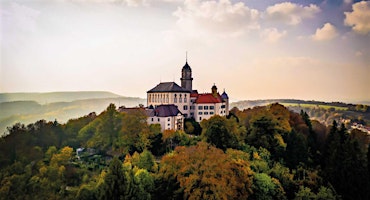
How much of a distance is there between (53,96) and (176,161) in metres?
5.84

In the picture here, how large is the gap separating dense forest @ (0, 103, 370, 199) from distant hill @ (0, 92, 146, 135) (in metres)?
0.36

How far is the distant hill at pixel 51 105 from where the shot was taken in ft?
28.2

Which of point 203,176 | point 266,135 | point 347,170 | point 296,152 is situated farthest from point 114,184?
point 347,170

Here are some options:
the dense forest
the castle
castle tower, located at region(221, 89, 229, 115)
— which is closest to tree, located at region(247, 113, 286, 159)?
the dense forest

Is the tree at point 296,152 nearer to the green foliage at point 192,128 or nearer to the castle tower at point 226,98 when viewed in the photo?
the green foliage at point 192,128

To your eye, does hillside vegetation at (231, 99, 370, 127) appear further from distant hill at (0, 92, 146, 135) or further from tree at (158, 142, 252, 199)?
distant hill at (0, 92, 146, 135)

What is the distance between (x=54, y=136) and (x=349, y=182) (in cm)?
1098

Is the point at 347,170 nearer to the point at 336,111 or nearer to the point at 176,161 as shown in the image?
the point at 176,161

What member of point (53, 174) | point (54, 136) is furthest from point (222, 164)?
point (54, 136)

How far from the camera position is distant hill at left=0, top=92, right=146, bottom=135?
8602mm

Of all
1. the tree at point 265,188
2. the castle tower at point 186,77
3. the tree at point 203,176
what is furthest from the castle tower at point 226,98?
the tree at point 203,176

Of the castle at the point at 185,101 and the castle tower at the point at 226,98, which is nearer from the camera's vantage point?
the castle at the point at 185,101

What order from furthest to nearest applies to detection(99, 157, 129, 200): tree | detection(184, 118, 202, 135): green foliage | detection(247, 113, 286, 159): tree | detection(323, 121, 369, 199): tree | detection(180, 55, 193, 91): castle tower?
detection(180, 55, 193, 91): castle tower, detection(184, 118, 202, 135): green foliage, detection(247, 113, 286, 159): tree, detection(323, 121, 369, 199): tree, detection(99, 157, 129, 200): tree

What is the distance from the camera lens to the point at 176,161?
9.77m
